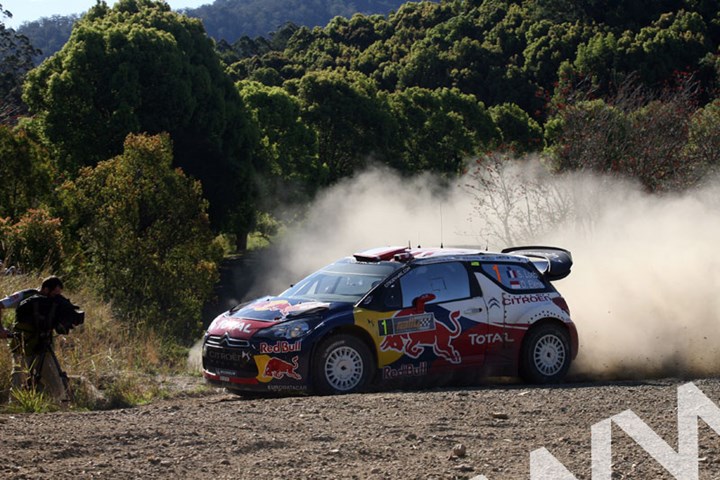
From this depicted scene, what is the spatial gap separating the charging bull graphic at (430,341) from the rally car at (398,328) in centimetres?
1

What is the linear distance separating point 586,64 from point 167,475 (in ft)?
216

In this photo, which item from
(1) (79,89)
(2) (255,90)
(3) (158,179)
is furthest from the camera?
(2) (255,90)

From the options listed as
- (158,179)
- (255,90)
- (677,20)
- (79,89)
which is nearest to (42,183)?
(158,179)

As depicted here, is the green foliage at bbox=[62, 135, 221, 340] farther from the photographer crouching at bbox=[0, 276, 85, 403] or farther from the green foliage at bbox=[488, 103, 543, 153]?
the green foliage at bbox=[488, 103, 543, 153]

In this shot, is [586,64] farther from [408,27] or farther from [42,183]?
[42,183]

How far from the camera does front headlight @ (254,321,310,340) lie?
11.6 m

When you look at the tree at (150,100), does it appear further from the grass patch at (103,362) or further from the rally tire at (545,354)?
the rally tire at (545,354)

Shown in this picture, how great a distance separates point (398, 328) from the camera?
12.2m

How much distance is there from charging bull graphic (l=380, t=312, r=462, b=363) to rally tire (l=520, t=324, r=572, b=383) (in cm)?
101

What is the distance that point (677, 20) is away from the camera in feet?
243

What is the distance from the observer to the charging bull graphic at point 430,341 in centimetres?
1211

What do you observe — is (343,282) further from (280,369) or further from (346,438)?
(346,438)

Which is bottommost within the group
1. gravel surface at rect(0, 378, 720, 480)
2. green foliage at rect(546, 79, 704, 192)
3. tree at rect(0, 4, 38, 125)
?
gravel surface at rect(0, 378, 720, 480)

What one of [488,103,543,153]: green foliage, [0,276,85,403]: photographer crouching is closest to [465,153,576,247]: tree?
[0,276,85,403]: photographer crouching
